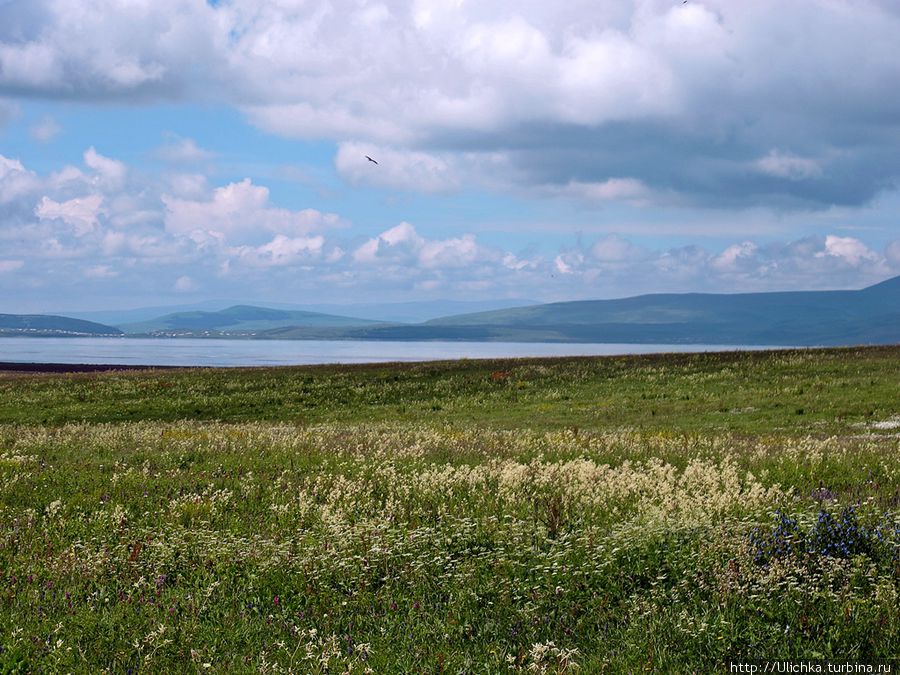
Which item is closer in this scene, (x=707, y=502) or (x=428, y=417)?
(x=707, y=502)

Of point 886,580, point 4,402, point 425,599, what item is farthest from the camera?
point 4,402

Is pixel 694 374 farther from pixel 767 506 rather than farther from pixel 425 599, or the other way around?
pixel 425 599

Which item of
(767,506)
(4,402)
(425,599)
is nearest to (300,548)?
(425,599)

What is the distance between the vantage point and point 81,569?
356 inches

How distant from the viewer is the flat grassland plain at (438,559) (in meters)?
6.77

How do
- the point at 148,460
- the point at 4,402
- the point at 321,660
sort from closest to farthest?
the point at 321,660 → the point at 148,460 → the point at 4,402

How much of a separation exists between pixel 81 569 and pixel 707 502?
7753 millimetres

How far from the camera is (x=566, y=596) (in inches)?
310

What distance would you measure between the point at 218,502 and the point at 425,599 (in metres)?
5.45

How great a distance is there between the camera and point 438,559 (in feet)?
28.7

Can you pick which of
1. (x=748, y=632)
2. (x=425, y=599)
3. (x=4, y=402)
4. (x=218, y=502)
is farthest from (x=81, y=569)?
(x=4, y=402)

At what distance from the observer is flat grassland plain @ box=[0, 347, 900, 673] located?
677cm

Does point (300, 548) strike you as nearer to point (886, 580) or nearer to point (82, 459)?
point (886, 580)

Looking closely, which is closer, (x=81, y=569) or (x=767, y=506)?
(x=81, y=569)
